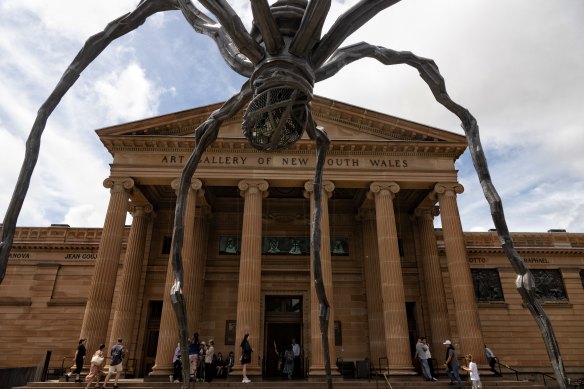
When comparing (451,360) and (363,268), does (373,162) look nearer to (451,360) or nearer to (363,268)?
(363,268)

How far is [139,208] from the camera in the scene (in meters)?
24.6

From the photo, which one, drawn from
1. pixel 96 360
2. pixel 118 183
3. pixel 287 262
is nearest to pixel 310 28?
pixel 96 360

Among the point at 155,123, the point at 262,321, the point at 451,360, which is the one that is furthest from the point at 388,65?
the point at 262,321

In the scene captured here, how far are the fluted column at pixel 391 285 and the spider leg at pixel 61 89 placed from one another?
57.2ft

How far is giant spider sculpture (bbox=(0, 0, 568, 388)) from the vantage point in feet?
12.0

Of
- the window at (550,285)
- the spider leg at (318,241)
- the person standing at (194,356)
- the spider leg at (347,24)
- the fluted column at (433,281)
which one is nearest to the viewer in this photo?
the spider leg at (347,24)

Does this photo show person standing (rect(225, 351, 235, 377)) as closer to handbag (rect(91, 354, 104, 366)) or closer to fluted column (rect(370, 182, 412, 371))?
handbag (rect(91, 354, 104, 366))

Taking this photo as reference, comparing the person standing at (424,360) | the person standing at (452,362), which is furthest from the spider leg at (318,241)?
the person standing at (424,360)

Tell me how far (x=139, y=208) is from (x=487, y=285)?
21913mm

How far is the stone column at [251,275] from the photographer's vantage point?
18.5m

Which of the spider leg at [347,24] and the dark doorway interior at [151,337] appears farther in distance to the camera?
the dark doorway interior at [151,337]

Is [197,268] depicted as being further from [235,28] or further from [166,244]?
[235,28]

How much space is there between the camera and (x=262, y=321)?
23766mm

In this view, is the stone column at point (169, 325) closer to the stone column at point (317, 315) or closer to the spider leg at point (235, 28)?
the stone column at point (317, 315)
